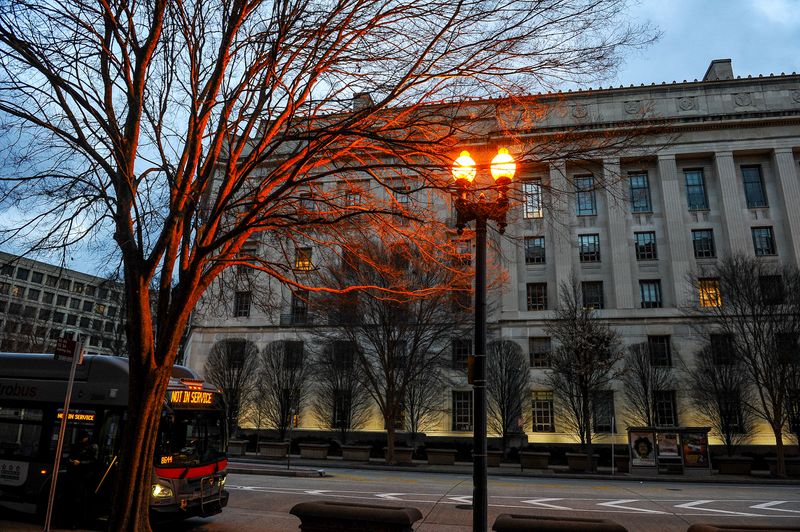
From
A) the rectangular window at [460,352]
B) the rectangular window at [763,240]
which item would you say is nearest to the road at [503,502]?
the rectangular window at [460,352]

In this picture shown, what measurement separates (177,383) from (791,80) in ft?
161

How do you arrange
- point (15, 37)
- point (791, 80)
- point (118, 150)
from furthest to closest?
1. point (791, 80)
2. point (118, 150)
3. point (15, 37)

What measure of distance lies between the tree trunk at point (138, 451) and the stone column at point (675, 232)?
3826 cm

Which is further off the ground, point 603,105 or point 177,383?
point 603,105

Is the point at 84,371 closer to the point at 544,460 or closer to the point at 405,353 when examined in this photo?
the point at 405,353

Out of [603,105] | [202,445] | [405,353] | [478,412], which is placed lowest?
[202,445]

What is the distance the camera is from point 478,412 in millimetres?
6527

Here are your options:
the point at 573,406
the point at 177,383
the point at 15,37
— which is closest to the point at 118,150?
the point at 15,37

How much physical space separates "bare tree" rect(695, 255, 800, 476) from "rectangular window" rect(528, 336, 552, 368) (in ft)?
37.0

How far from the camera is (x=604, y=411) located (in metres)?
35.2

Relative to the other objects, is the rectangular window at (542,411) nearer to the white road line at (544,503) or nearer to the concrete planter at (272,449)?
the concrete planter at (272,449)

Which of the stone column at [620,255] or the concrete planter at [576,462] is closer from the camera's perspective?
the concrete planter at [576,462]

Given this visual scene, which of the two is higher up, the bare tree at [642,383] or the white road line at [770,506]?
the bare tree at [642,383]

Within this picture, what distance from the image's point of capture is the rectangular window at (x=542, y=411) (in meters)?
36.2
